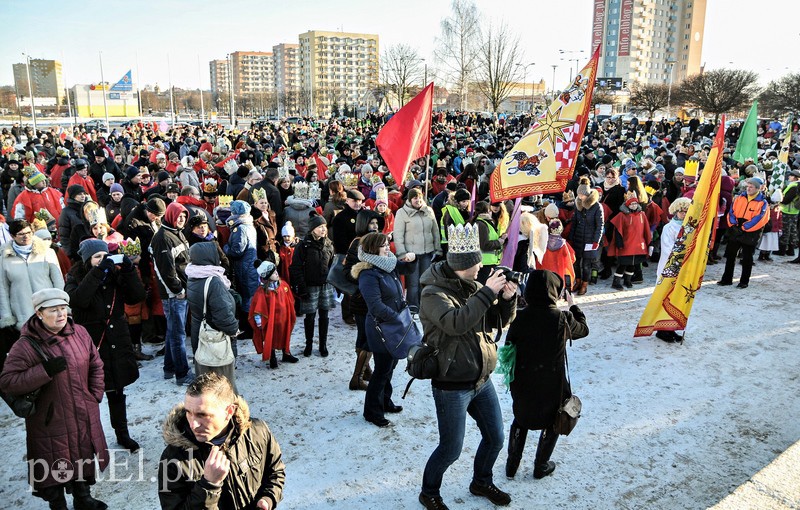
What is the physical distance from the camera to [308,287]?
19.8ft

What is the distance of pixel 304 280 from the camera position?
600 centimetres

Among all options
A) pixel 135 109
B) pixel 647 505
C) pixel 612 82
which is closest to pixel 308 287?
pixel 647 505

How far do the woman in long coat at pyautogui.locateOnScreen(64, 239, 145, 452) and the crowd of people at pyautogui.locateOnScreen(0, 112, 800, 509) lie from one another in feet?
0.04

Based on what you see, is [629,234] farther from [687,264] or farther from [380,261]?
[380,261]

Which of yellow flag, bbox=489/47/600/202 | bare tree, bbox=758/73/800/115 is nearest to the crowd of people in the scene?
yellow flag, bbox=489/47/600/202

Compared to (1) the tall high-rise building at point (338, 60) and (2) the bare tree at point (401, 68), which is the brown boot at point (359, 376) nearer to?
(2) the bare tree at point (401, 68)

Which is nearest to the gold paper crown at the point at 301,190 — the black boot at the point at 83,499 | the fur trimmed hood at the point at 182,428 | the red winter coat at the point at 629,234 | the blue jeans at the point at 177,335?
the blue jeans at the point at 177,335

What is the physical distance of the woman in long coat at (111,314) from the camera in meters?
4.20

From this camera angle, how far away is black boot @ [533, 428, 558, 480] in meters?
3.92

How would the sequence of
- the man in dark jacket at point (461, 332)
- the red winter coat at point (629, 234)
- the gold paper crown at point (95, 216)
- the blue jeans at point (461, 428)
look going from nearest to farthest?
the man in dark jacket at point (461, 332)
the blue jeans at point (461, 428)
the gold paper crown at point (95, 216)
the red winter coat at point (629, 234)

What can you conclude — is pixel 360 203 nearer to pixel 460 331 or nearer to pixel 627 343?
pixel 627 343

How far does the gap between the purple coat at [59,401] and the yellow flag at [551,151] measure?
15.0 feet

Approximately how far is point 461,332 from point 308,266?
3.18 m

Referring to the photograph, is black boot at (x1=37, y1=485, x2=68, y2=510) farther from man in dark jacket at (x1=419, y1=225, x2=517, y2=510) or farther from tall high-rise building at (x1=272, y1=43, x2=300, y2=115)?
tall high-rise building at (x1=272, y1=43, x2=300, y2=115)
